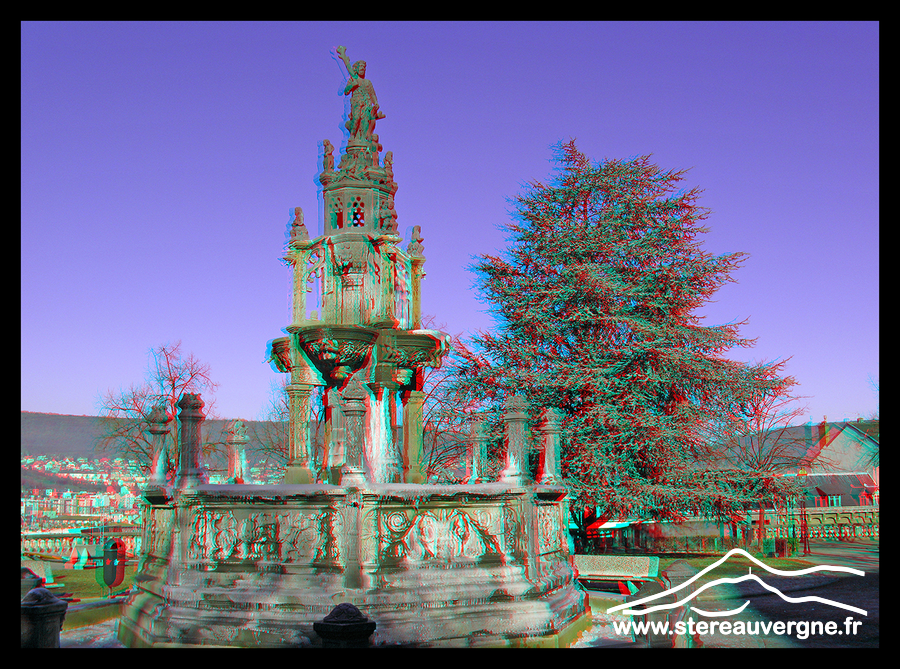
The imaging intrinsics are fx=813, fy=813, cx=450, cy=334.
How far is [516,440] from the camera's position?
12.7 metres

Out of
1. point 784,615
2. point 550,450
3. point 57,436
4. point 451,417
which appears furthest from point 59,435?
point 784,615

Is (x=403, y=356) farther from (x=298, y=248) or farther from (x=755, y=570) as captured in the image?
(x=755, y=570)

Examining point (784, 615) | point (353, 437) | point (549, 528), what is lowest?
point (784, 615)

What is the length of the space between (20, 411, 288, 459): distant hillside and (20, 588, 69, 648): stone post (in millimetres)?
35270

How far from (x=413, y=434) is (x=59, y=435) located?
3834cm

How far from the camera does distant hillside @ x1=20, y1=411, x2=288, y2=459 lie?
44125 millimetres

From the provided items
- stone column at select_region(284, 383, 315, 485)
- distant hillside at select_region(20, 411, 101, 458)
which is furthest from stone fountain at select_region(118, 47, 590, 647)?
distant hillside at select_region(20, 411, 101, 458)

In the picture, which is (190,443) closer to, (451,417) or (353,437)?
(353,437)

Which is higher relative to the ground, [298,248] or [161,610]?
[298,248]

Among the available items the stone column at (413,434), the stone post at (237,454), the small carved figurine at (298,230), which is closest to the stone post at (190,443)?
the stone column at (413,434)

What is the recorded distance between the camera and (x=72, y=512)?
1264 inches

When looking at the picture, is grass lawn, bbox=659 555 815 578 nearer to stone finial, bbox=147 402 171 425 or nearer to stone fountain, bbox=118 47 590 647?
stone fountain, bbox=118 47 590 647
